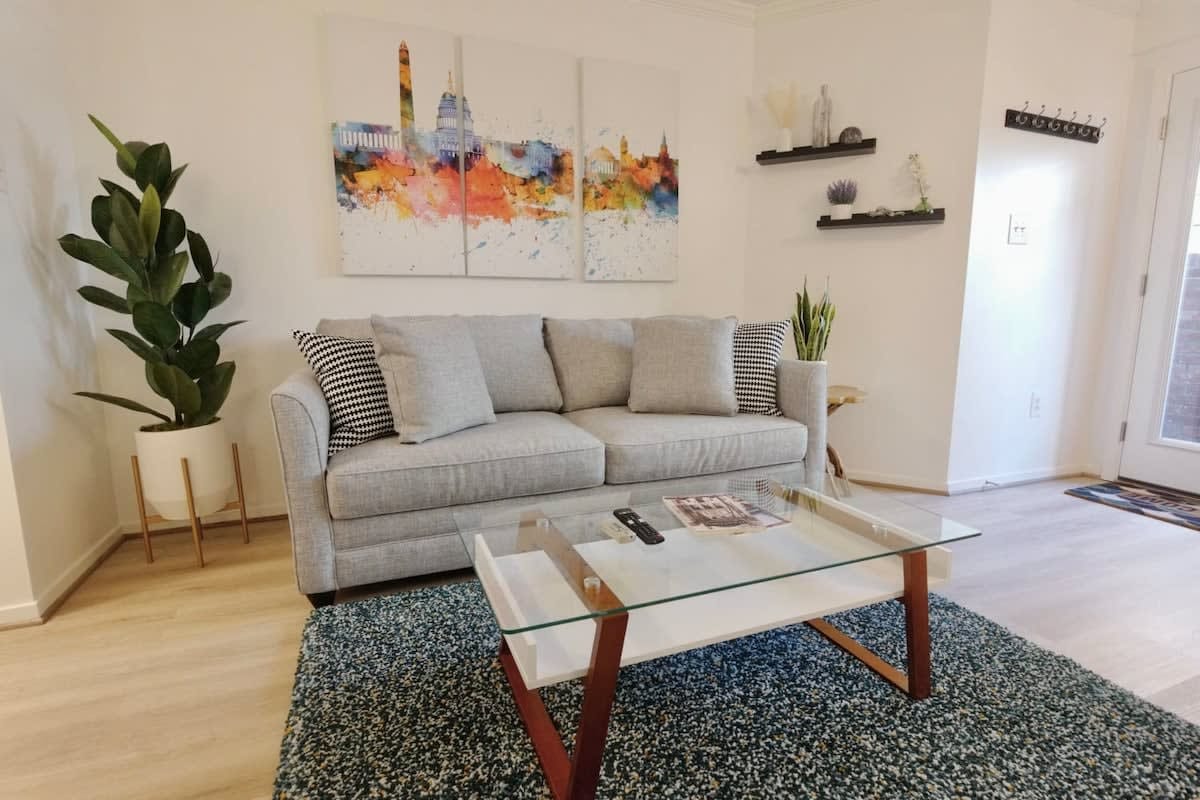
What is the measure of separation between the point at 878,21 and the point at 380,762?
11.7 feet

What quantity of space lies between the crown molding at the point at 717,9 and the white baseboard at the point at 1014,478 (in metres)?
2.63

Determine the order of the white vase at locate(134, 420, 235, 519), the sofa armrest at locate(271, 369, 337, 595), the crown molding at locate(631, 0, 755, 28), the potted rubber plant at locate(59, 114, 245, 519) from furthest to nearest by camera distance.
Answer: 1. the crown molding at locate(631, 0, 755, 28)
2. the white vase at locate(134, 420, 235, 519)
3. the potted rubber plant at locate(59, 114, 245, 519)
4. the sofa armrest at locate(271, 369, 337, 595)

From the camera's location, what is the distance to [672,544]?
136 cm

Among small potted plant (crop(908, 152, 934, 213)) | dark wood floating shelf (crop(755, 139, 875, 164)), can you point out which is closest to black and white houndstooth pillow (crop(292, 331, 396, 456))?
dark wood floating shelf (crop(755, 139, 875, 164))

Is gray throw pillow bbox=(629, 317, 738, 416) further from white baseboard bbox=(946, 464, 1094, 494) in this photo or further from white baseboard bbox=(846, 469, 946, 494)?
white baseboard bbox=(946, 464, 1094, 494)

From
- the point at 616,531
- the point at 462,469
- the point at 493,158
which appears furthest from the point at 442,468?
the point at 493,158

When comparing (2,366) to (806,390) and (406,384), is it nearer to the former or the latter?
(406,384)

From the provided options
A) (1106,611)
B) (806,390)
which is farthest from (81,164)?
(1106,611)

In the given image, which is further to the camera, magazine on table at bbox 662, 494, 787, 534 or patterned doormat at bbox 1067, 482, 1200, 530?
patterned doormat at bbox 1067, 482, 1200, 530

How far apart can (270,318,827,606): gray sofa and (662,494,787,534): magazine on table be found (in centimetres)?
47

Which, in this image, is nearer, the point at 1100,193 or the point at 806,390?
the point at 806,390

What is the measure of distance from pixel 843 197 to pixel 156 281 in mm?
2943

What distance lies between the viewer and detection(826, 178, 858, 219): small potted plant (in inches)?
116

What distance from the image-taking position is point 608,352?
8.55 ft
